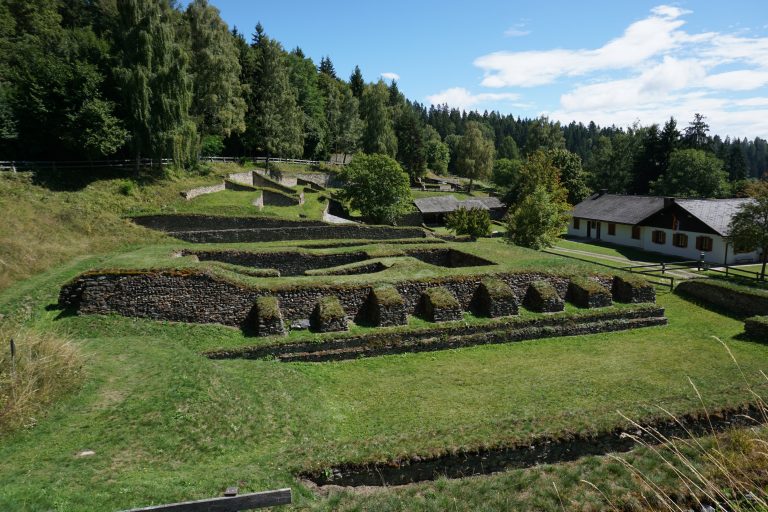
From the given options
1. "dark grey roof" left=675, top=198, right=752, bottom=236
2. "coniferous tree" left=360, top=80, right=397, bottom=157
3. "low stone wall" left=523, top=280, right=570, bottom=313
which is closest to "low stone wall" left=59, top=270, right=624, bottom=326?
"low stone wall" left=523, top=280, right=570, bottom=313

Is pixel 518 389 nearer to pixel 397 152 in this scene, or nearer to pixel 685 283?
pixel 685 283

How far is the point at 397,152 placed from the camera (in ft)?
255

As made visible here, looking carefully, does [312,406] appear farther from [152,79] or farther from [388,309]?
[152,79]

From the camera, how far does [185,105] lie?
119 feet

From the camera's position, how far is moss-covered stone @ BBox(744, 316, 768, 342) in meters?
17.3

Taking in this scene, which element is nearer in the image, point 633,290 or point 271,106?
point 633,290

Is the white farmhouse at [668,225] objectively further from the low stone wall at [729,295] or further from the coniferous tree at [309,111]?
the coniferous tree at [309,111]

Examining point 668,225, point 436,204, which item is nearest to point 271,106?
point 436,204

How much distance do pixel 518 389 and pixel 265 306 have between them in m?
8.89

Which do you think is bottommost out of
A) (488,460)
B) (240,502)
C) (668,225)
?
(488,460)

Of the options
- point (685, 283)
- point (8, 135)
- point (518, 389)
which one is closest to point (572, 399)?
point (518, 389)

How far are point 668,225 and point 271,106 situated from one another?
143 feet

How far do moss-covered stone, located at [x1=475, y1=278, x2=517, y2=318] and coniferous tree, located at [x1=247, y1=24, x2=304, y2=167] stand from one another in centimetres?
4200

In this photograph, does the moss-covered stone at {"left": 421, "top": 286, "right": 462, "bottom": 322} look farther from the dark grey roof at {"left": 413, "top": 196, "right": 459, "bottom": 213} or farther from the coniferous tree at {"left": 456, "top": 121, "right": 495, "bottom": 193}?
the coniferous tree at {"left": 456, "top": 121, "right": 495, "bottom": 193}
